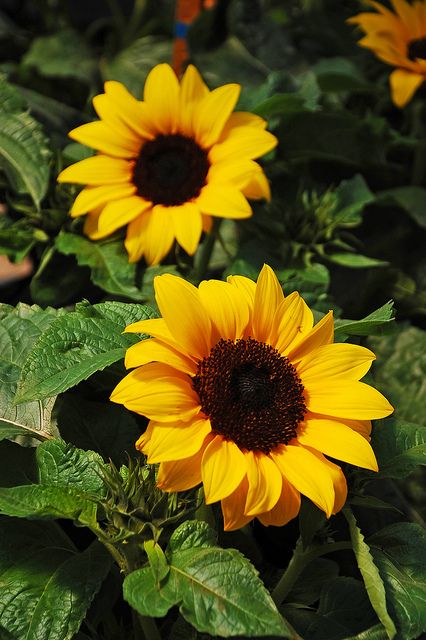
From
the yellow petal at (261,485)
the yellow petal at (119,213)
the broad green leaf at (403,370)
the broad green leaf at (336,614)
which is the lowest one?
the broad green leaf at (403,370)

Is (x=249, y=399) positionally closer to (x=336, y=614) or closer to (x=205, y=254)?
(x=336, y=614)

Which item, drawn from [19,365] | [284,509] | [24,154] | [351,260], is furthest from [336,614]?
[24,154]

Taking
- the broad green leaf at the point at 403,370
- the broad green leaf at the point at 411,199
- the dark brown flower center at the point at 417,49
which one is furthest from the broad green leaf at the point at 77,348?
the dark brown flower center at the point at 417,49

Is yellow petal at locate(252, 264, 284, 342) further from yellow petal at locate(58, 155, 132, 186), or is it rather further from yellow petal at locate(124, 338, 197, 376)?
yellow petal at locate(58, 155, 132, 186)

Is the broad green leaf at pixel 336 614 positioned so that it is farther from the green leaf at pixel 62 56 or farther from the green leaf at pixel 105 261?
the green leaf at pixel 62 56

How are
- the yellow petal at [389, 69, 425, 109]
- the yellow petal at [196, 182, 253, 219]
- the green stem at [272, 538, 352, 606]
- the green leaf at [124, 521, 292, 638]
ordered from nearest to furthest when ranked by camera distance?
1. the green leaf at [124, 521, 292, 638]
2. the green stem at [272, 538, 352, 606]
3. the yellow petal at [196, 182, 253, 219]
4. the yellow petal at [389, 69, 425, 109]

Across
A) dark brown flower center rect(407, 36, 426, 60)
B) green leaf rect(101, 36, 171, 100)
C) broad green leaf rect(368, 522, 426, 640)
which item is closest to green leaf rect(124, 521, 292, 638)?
broad green leaf rect(368, 522, 426, 640)
